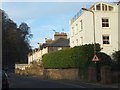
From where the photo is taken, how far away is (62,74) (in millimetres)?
59312

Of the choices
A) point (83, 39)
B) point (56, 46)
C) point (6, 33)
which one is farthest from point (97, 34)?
point (6, 33)

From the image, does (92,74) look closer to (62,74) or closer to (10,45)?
(62,74)

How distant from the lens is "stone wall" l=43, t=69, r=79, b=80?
52756 millimetres

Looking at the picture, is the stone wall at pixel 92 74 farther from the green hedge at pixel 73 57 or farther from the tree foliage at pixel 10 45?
the tree foliage at pixel 10 45

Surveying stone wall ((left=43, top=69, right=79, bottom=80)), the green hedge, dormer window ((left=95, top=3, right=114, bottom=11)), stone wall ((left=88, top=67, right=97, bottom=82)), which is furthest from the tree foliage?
stone wall ((left=88, top=67, right=97, bottom=82))

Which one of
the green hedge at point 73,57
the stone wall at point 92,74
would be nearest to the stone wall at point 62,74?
the green hedge at point 73,57

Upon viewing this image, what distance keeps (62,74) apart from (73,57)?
728 centimetres

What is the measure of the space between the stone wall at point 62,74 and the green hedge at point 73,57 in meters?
0.66

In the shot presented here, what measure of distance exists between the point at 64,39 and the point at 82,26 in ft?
143

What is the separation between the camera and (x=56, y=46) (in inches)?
4075

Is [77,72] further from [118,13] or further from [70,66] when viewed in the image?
[118,13]

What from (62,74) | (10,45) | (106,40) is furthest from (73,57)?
(10,45)

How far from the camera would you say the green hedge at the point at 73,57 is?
161 ft

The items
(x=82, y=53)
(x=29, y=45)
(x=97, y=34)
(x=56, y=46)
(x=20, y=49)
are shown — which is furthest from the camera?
(x=29, y=45)
